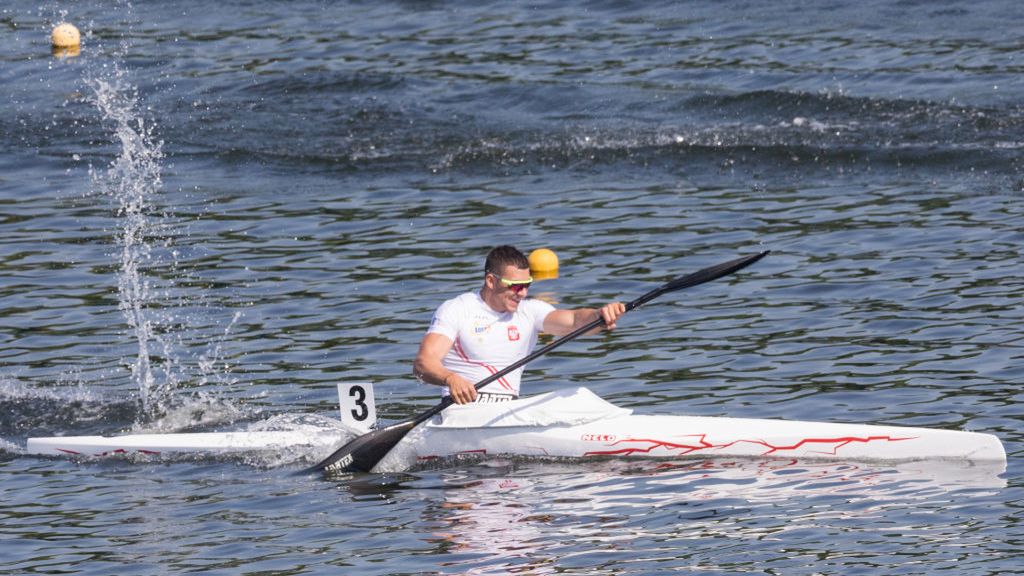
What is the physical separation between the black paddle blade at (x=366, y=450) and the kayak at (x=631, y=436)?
89mm

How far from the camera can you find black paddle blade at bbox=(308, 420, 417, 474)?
11.9 meters

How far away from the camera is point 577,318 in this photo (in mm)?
12047

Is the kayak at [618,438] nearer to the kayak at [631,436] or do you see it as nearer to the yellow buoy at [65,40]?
the kayak at [631,436]

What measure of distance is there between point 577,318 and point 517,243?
17.6ft

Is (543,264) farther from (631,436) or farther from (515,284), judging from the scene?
(631,436)

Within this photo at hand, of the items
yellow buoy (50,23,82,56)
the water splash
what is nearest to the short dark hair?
the water splash

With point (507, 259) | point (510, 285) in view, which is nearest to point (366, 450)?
point (510, 285)

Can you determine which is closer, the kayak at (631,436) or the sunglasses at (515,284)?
the kayak at (631,436)

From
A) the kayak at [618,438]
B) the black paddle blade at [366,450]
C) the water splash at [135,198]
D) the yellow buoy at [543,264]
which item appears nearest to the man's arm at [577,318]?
the kayak at [618,438]

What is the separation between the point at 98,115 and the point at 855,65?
33.8 ft

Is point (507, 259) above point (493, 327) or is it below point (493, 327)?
above

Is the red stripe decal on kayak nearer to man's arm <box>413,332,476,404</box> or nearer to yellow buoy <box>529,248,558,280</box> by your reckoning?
man's arm <box>413,332,476,404</box>

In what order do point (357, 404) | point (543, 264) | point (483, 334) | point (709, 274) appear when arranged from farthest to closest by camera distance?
point (543, 264), point (709, 274), point (357, 404), point (483, 334)

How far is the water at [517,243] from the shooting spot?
10398mm
